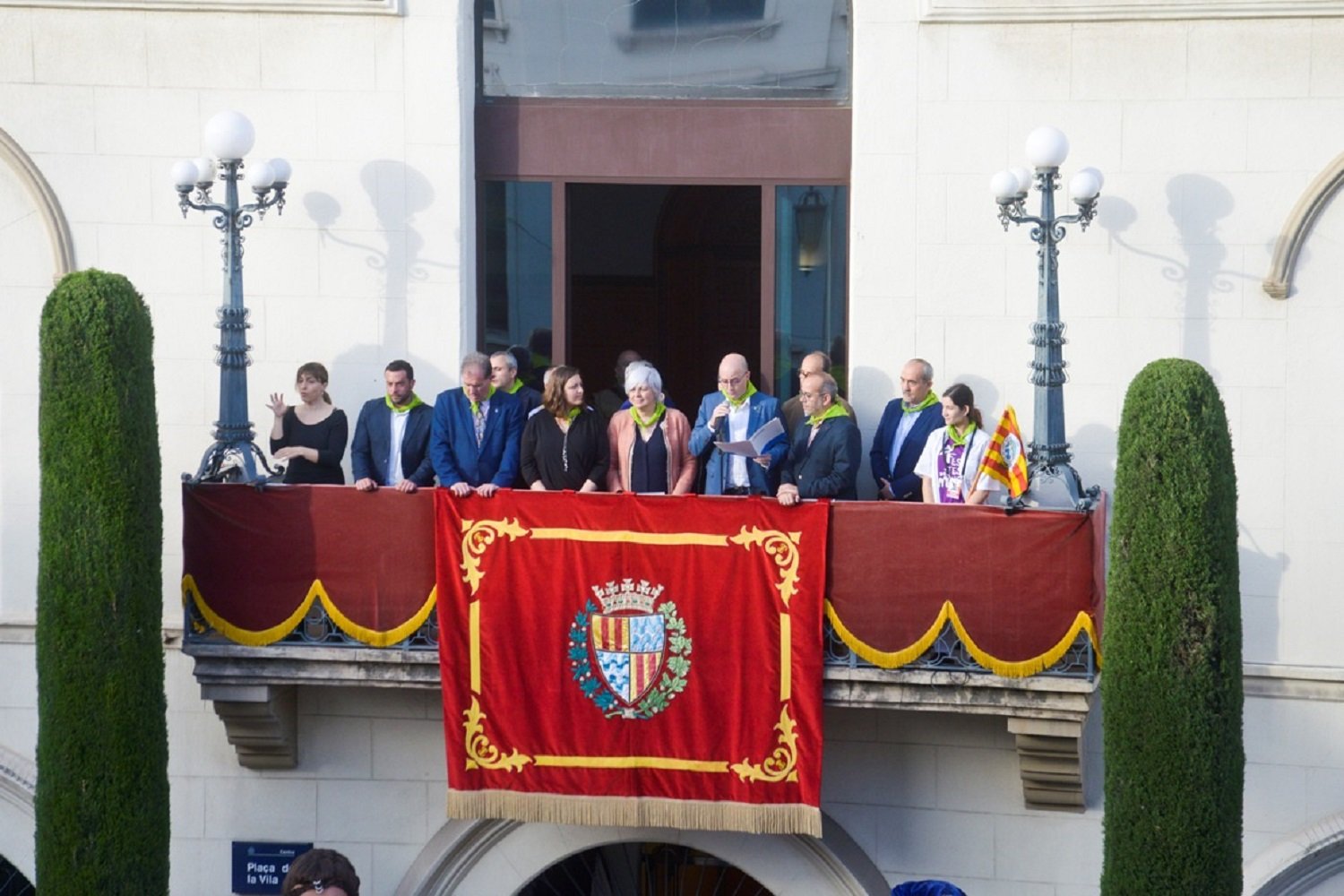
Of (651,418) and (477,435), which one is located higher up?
(651,418)

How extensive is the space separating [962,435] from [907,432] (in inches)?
22.8

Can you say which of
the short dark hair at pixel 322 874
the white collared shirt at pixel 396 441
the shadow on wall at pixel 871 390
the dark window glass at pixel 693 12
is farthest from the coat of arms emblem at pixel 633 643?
the short dark hair at pixel 322 874

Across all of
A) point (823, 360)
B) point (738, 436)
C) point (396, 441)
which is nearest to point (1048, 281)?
point (823, 360)

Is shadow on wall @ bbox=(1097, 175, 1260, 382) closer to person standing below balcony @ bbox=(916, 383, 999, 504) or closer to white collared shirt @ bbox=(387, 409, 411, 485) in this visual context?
person standing below balcony @ bbox=(916, 383, 999, 504)

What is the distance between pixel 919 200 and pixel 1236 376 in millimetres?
→ 2387

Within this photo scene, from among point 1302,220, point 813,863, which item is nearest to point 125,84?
point 813,863

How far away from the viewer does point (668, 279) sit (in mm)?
17359

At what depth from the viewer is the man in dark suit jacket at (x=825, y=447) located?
12883mm

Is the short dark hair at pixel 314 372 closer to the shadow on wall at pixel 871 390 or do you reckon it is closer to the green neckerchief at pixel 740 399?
the green neckerchief at pixel 740 399

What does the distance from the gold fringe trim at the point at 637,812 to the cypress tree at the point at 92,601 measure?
2056mm

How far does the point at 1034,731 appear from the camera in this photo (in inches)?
505

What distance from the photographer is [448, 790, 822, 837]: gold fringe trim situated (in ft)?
42.3

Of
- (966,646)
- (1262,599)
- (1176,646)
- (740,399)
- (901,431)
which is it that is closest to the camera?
(1176,646)

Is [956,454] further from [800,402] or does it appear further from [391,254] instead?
[391,254]
